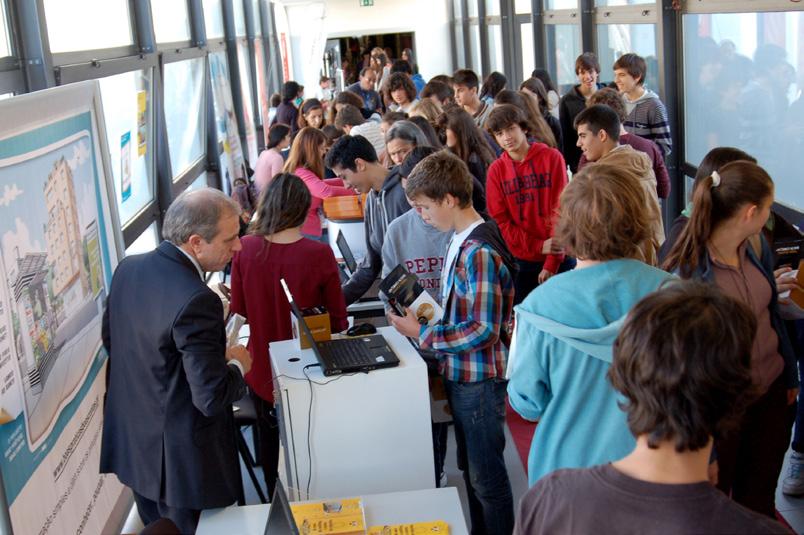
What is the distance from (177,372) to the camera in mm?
2553

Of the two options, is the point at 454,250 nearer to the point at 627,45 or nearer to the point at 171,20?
the point at 171,20

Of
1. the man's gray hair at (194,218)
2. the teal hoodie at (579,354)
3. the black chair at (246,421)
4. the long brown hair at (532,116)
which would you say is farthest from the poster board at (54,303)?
the long brown hair at (532,116)

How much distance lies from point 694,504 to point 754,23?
4.82 meters

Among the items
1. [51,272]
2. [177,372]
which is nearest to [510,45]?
[51,272]

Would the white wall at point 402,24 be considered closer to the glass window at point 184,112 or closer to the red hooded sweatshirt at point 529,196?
the glass window at point 184,112

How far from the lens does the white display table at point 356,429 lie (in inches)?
109

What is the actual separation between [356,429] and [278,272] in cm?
78

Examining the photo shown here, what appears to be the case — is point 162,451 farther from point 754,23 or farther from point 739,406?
point 754,23

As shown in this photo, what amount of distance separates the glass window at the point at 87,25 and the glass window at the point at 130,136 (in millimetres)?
217

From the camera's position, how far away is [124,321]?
258cm

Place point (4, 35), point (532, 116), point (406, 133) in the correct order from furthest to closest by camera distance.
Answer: point (532, 116) → point (406, 133) → point (4, 35)

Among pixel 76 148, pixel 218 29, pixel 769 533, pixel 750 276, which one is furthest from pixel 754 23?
pixel 218 29

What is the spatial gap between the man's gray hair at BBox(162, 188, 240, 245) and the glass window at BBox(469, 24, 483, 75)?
46.9 feet

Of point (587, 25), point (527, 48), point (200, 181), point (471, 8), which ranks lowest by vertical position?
point (200, 181)
